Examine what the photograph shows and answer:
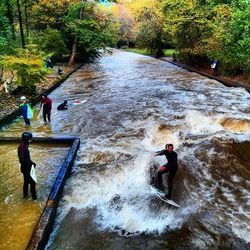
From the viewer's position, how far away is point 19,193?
930 cm

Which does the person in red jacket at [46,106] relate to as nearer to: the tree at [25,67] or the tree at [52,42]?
the tree at [25,67]

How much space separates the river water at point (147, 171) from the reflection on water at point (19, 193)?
597mm

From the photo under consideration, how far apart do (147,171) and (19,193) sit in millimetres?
3792

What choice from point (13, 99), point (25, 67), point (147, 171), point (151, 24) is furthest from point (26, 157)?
point (151, 24)

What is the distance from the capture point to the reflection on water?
7.63 m

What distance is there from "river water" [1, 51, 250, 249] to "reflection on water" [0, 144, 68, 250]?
1.96ft

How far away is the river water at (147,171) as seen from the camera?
788cm

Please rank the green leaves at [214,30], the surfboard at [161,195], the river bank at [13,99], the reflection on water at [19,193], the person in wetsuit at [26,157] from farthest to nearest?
the green leaves at [214,30]
the river bank at [13,99]
the surfboard at [161,195]
the person in wetsuit at [26,157]
the reflection on water at [19,193]

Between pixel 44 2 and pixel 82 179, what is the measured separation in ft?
98.1

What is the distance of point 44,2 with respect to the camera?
117 ft

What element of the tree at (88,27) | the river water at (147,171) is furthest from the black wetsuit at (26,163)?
the tree at (88,27)

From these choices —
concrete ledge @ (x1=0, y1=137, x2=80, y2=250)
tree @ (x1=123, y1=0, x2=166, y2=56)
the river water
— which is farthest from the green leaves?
concrete ledge @ (x1=0, y1=137, x2=80, y2=250)

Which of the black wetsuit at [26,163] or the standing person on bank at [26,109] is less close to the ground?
the black wetsuit at [26,163]

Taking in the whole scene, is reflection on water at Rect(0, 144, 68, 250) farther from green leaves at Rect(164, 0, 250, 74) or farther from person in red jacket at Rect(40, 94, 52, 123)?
green leaves at Rect(164, 0, 250, 74)
